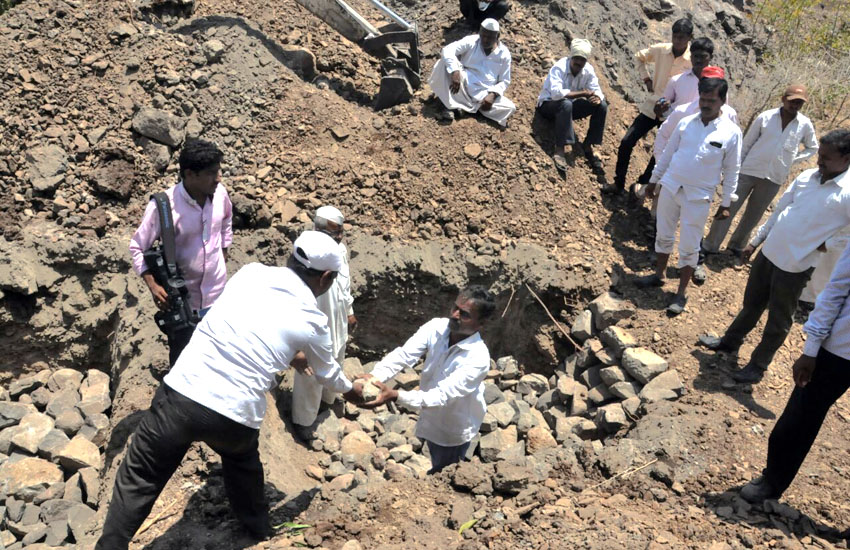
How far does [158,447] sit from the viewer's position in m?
3.08

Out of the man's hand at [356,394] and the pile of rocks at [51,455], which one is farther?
the pile of rocks at [51,455]

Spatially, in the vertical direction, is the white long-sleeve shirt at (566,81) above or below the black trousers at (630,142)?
above

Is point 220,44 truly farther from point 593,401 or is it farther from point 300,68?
point 593,401

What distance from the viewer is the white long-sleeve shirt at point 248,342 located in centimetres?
305

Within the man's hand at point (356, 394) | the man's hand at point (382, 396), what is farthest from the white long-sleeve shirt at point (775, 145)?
the man's hand at point (356, 394)

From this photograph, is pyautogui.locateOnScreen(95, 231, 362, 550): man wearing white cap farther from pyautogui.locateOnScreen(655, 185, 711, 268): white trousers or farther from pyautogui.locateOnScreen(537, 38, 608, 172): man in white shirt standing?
pyautogui.locateOnScreen(537, 38, 608, 172): man in white shirt standing

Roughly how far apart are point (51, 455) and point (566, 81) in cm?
531

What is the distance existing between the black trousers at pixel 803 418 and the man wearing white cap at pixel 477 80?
13.3 ft

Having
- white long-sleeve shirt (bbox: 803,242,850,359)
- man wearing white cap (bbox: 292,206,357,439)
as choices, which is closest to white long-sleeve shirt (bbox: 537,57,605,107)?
man wearing white cap (bbox: 292,206,357,439)

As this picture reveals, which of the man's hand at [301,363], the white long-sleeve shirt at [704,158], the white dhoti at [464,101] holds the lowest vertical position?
the man's hand at [301,363]

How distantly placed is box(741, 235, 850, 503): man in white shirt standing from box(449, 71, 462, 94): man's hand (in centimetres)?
411

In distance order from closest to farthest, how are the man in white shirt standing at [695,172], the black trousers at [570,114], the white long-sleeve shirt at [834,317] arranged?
1. the white long-sleeve shirt at [834,317]
2. the man in white shirt standing at [695,172]
3. the black trousers at [570,114]

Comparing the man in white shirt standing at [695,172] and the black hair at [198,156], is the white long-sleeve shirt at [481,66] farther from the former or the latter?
the black hair at [198,156]

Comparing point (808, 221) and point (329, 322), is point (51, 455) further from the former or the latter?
point (808, 221)
